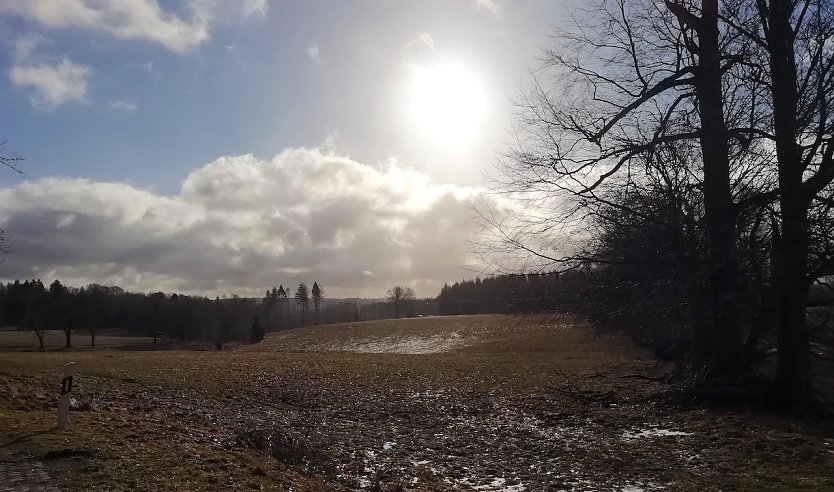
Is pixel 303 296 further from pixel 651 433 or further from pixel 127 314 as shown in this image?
pixel 651 433

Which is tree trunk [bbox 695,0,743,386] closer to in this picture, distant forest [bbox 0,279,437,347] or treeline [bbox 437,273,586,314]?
treeline [bbox 437,273,586,314]

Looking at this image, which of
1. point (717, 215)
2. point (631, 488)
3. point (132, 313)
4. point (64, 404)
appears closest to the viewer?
point (631, 488)

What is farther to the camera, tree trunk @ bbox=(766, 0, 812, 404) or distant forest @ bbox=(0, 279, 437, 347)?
distant forest @ bbox=(0, 279, 437, 347)

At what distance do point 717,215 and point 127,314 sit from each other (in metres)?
126

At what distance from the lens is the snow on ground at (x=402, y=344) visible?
51056mm

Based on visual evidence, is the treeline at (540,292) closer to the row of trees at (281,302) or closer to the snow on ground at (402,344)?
the snow on ground at (402,344)

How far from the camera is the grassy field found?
25.5 ft

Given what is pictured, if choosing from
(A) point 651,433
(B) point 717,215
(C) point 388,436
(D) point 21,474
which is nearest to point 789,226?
(B) point 717,215

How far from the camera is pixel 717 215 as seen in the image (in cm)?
1141

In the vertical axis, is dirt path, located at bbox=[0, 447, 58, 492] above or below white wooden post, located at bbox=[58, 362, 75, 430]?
below

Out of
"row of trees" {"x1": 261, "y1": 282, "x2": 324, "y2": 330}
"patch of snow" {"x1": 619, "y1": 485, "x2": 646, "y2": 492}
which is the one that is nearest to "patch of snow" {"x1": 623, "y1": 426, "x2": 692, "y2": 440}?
"patch of snow" {"x1": 619, "y1": 485, "x2": 646, "y2": 492}

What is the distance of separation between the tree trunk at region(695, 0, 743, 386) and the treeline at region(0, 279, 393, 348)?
60.6m

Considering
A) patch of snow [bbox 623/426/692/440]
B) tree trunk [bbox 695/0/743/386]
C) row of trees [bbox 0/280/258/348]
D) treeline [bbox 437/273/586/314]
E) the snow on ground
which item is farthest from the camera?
row of trees [bbox 0/280/258/348]

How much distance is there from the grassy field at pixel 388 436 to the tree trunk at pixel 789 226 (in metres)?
1.44
